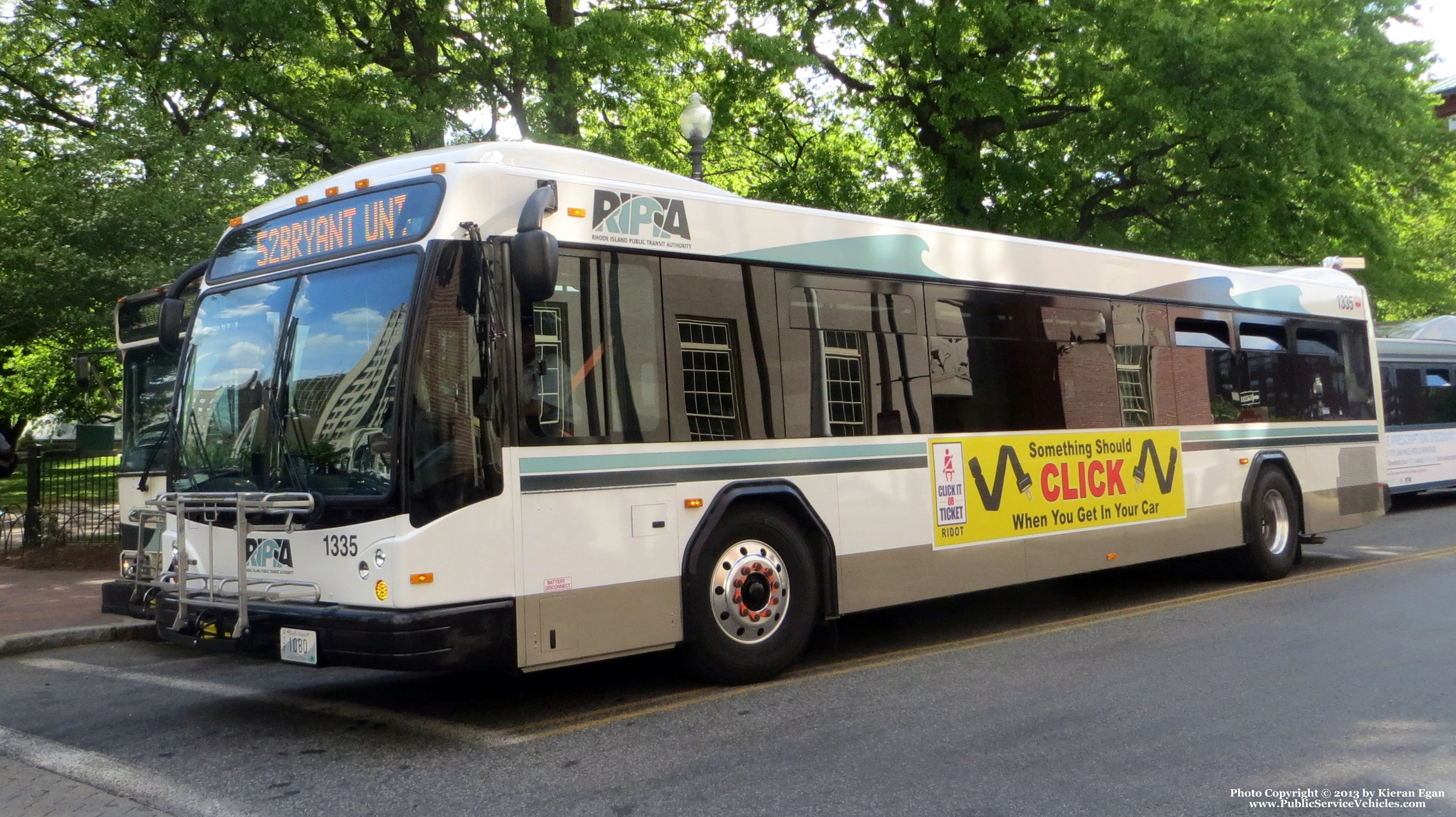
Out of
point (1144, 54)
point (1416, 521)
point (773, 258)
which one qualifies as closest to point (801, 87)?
point (1144, 54)

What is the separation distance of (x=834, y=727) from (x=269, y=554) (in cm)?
321

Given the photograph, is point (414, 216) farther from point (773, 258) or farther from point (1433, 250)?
point (1433, 250)

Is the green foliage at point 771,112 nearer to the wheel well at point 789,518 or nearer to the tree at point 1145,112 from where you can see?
the tree at point 1145,112

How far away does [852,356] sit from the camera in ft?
28.1

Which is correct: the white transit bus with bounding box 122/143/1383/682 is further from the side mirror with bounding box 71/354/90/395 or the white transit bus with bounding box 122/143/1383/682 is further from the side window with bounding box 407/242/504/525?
the side mirror with bounding box 71/354/90/395

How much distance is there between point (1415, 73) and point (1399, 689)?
16377 mm

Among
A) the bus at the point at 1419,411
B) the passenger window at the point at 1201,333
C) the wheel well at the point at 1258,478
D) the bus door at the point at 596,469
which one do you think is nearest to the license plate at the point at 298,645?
the bus door at the point at 596,469

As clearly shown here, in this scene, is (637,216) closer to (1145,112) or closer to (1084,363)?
(1084,363)

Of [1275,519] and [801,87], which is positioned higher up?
[801,87]

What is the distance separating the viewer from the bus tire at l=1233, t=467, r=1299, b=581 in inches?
477

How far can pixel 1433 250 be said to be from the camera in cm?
2973

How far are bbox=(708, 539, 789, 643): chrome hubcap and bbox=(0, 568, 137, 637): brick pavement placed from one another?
567cm

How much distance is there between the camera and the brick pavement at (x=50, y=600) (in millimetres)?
11164

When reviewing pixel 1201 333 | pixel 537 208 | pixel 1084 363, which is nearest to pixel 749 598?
pixel 537 208
